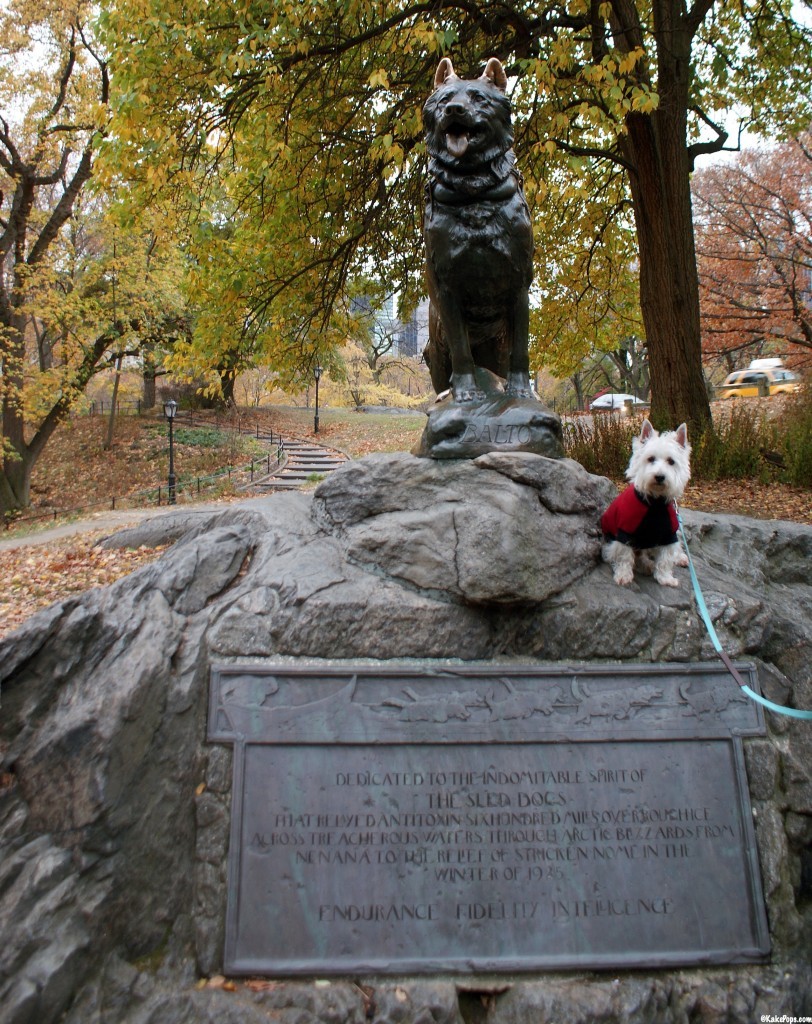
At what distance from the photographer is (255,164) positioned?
28.7 feet

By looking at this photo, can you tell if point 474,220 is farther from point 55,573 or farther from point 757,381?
point 757,381

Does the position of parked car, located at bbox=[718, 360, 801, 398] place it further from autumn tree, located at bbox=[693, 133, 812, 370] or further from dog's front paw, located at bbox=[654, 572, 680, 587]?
dog's front paw, located at bbox=[654, 572, 680, 587]

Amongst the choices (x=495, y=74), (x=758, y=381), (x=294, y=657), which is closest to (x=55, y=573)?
(x=294, y=657)

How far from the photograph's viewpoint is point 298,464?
21031mm

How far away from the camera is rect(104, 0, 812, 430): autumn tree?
6824 millimetres

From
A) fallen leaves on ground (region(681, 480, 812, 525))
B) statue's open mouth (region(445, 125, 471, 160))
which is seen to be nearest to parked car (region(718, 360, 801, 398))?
fallen leaves on ground (region(681, 480, 812, 525))

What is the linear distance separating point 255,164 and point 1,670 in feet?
25.0

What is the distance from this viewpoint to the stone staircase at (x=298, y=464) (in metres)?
18.1

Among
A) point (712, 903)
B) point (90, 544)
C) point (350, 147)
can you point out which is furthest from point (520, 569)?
point (350, 147)

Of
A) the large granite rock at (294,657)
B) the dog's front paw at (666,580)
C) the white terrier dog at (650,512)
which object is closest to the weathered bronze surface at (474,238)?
the large granite rock at (294,657)

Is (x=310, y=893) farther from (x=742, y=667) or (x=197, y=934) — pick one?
(x=742, y=667)

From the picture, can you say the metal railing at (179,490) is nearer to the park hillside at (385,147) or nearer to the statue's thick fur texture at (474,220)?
the park hillside at (385,147)

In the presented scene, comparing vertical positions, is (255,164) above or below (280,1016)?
above

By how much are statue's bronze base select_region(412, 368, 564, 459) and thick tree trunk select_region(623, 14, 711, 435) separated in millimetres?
5333
